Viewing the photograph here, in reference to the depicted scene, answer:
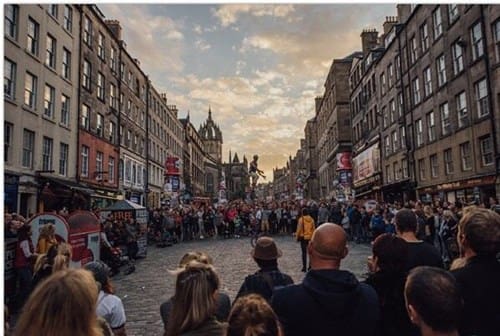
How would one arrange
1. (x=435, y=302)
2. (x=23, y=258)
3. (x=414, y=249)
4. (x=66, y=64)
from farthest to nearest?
(x=66, y=64), (x=23, y=258), (x=414, y=249), (x=435, y=302)

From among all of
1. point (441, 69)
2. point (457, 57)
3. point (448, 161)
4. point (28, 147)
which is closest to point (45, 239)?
point (28, 147)

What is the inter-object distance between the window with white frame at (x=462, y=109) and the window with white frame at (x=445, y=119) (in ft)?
3.87

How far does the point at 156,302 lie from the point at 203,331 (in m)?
6.97

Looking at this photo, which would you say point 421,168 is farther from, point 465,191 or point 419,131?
point 465,191

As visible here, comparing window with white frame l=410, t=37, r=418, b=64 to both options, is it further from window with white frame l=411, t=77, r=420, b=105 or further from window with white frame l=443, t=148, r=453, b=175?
window with white frame l=443, t=148, r=453, b=175

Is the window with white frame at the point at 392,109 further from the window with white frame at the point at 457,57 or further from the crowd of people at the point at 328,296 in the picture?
the crowd of people at the point at 328,296

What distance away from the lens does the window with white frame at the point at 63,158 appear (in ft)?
80.9

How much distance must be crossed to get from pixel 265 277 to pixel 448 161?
24225 mm

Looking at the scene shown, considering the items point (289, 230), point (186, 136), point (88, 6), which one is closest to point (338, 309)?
point (289, 230)

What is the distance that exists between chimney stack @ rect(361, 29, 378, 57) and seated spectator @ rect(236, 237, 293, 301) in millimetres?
44253

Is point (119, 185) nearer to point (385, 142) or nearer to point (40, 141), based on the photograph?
point (40, 141)

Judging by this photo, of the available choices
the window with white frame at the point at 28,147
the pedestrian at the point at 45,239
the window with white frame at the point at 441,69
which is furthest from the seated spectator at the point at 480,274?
the window with white frame at the point at 441,69

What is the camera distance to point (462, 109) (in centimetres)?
2286

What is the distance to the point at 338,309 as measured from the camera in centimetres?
268
